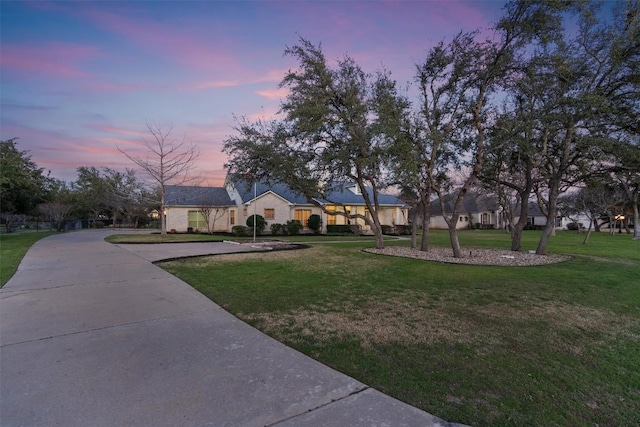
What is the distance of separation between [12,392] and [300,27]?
1337cm

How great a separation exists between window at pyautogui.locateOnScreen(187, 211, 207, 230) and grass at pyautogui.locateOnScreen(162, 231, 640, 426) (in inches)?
861

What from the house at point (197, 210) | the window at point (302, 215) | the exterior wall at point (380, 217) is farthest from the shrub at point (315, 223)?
the house at point (197, 210)

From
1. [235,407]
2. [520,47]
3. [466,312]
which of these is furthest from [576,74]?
[235,407]

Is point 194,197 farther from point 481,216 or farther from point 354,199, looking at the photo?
point 481,216

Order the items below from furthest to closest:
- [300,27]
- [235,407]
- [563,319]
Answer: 1. [300,27]
2. [563,319]
3. [235,407]

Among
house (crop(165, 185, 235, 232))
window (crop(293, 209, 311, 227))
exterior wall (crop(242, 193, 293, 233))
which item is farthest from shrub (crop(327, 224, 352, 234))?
house (crop(165, 185, 235, 232))

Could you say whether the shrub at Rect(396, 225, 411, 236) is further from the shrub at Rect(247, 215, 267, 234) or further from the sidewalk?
the sidewalk

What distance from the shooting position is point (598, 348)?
410cm

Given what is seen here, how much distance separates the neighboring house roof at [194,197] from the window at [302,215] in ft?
19.9

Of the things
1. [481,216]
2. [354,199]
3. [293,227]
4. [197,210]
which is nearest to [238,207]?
[197,210]

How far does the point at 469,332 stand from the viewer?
4.54 m

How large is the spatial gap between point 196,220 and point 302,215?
31.2 ft

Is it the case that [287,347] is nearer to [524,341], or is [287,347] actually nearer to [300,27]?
[524,341]

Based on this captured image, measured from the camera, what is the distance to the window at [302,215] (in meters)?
30.1
